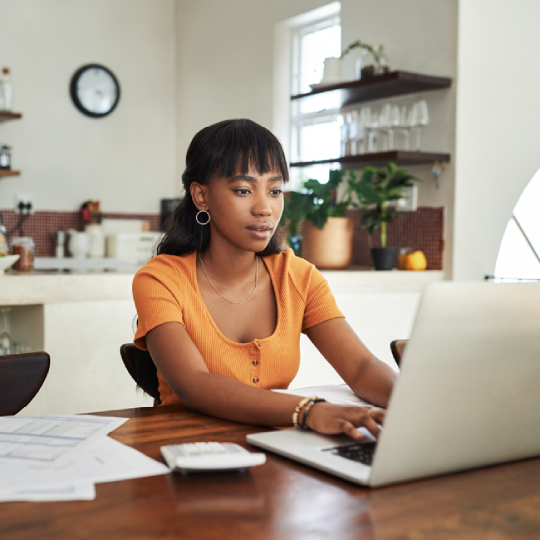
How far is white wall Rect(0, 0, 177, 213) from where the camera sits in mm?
5008

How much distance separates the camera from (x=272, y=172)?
1.40 meters

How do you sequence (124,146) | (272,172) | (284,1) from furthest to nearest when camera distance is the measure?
(124,146), (284,1), (272,172)

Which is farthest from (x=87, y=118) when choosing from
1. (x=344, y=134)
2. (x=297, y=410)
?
(x=297, y=410)

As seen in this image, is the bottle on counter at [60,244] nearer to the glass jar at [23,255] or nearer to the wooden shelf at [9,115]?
the wooden shelf at [9,115]

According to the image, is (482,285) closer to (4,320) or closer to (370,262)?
(4,320)

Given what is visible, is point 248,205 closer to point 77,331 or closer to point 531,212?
point 77,331

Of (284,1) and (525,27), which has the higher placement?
(284,1)

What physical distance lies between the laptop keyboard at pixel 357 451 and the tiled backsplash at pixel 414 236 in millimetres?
2497

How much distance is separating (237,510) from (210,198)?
0.86 meters

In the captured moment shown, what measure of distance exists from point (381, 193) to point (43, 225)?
2.96m

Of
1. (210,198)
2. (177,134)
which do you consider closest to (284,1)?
(177,134)

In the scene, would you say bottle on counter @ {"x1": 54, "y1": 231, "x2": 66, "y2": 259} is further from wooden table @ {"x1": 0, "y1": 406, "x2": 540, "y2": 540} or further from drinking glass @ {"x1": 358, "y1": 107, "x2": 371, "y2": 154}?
wooden table @ {"x1": 0, "y1": 406, "x2": 540, "y2": 540}

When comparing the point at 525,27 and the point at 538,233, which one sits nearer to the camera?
the point at 525,27

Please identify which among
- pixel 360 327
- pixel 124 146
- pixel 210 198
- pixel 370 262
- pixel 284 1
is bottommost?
pixel 360 327
